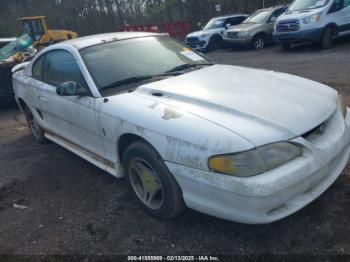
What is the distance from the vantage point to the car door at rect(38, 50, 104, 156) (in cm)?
363

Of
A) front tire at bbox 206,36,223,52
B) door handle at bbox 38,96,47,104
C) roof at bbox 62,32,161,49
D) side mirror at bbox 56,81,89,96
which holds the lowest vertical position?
front tire at bbox 206,36,223,52

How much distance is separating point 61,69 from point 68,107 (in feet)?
1.91

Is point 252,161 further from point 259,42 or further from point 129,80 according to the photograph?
Result: point 259,42

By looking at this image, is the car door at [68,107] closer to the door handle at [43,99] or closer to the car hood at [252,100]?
the door handle at [43,99]

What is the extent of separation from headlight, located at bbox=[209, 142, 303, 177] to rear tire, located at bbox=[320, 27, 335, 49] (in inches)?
421

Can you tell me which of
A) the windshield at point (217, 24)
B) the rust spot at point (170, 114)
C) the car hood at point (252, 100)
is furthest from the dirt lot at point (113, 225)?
the windshield at point (217, 24)

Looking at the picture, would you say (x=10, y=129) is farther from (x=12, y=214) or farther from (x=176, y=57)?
(x=176, y=57)

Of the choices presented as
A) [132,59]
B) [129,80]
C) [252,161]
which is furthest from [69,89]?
[252,161]

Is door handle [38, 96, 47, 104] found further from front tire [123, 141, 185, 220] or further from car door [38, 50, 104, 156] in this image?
front tire [123, 141, 185, 220]

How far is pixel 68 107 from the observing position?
3.94m

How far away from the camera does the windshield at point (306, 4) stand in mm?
11802

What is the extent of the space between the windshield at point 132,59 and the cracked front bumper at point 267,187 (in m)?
1.33

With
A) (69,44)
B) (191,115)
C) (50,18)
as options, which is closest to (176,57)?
(69,44)

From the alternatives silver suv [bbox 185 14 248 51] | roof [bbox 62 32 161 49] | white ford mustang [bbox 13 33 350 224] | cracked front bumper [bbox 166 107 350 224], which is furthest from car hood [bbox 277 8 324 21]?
cracked front bumper [bbox 166 107 350 224]
